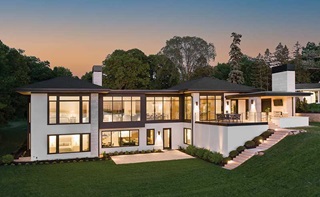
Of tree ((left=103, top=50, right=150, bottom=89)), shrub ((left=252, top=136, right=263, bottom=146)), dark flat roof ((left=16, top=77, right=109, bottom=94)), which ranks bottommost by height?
shrub ((left=252, top=136, right=263, bottom=146))

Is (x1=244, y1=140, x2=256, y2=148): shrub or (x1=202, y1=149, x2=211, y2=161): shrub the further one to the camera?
(x1=202, y1=149, x2=211, y2=161): shrub

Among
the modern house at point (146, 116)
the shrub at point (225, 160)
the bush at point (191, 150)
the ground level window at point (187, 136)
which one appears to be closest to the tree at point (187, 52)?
the modern house at point (146, 116)

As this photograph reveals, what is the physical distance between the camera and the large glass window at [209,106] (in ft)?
61.3

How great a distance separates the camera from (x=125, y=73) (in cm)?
3766

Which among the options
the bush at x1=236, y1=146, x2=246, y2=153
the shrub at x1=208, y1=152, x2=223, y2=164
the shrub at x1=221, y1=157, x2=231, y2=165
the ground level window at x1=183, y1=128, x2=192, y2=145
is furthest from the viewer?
the ground level window at x1=183, y1=128, x2=192, y2=145

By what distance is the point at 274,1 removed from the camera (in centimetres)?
2214

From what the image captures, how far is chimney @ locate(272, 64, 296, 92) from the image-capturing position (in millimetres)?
19172

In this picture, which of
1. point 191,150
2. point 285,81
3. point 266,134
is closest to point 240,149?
point 266,134

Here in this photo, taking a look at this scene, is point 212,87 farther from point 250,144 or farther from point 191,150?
point 250,144

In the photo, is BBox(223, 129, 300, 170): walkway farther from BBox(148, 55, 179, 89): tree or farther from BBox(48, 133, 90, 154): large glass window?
BBox(148, 55, 179, 89): tree

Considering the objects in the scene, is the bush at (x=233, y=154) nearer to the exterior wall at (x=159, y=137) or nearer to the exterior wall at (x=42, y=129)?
the exterior wall at (x=159, y=137)

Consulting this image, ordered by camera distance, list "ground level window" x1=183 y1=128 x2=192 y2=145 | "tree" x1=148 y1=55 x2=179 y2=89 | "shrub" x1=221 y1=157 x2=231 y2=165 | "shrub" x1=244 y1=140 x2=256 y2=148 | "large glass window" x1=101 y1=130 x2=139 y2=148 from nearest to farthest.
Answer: "shrub" x1=221 y1=157 x2=231 y2=165 < "shrub" x1=244 y1=140 x2=256 y2=148 < "large glass window" x1=101 y1=130 x2=139 y2=148 < "ground level window" x1=183 y1=128 x2=192 y2=145 < "tree" x1=148 y1=55 x2=179 y2=89

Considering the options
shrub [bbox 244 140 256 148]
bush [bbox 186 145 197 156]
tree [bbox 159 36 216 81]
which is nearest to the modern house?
shrub [bbox 244 140 256 148]

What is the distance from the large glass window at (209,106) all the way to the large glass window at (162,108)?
2.26 metres
